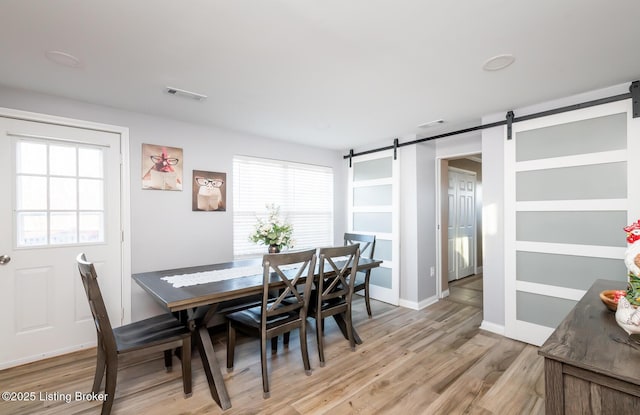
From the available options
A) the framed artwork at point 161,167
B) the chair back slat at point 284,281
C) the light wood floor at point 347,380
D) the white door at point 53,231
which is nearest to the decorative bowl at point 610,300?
the light wood floor at point 347,380

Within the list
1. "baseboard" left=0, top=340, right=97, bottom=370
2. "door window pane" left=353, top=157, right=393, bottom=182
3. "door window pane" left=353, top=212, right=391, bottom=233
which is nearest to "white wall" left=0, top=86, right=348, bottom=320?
"baseboard" left=0, top=340, right=97, bottom=370

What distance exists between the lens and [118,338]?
195cm

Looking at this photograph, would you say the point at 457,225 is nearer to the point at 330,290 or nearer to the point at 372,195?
the point at 372,195

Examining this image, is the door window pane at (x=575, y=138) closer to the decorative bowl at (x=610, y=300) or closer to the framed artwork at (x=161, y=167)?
the decorative bowl at (x=610, y=300)

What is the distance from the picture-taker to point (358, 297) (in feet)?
14.7

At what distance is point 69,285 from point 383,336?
10.2ft

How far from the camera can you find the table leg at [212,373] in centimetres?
196

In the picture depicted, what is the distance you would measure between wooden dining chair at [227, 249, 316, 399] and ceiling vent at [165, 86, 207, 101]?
158 cm

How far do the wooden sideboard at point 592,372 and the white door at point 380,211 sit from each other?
2.93 metres

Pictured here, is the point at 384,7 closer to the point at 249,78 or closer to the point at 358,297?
the point at 249,78

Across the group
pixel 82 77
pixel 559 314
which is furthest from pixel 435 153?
pixel 82 77

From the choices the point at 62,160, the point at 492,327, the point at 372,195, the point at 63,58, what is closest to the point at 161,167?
the point at 62,160

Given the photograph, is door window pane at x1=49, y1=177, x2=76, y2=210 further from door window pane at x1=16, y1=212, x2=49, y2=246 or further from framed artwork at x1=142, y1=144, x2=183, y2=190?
framed artwork at x1=142, y1=144, x2=183, y2=190

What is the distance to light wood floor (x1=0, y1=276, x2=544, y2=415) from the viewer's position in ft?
6.38
